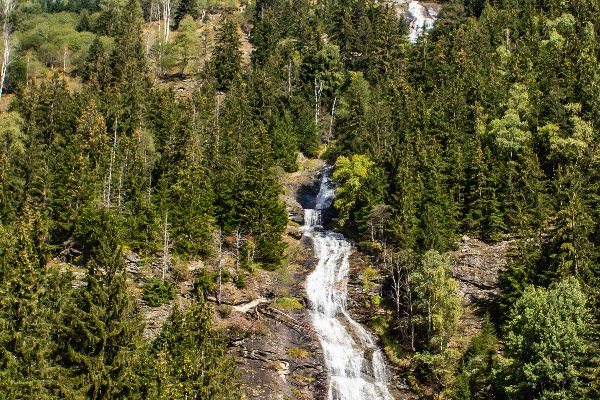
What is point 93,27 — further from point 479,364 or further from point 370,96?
point 479,364

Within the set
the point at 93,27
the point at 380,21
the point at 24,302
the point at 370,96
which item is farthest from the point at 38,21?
the point at 24,302

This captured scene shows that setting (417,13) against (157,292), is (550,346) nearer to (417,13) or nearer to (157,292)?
(157,292)

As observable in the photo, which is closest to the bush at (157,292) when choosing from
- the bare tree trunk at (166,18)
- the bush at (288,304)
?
the bush at (288,304)

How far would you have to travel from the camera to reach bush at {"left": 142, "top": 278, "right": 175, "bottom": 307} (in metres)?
75.3

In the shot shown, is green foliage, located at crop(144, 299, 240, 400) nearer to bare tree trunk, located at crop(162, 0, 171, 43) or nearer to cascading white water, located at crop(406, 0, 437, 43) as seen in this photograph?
cascading white water, located at crop(406, 0, 437, 43)

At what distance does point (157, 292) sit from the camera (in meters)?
76.1

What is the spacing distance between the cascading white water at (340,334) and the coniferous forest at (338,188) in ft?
9.94

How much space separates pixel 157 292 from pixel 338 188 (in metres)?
31.6

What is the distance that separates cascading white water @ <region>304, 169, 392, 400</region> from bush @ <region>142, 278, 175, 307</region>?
1743 cm

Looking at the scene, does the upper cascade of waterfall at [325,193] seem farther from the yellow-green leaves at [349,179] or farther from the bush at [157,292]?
the bush at [157,292]

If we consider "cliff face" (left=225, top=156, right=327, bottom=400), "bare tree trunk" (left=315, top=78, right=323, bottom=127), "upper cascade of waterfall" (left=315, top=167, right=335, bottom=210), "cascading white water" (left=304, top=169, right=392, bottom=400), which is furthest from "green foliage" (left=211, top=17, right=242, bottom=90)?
"cliff face" (left=225, top=156, right=327, bottom=400)

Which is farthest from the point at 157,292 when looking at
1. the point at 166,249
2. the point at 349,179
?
the point at 349,179

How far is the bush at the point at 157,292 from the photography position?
7531cm

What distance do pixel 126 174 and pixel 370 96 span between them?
4902 centimetres
